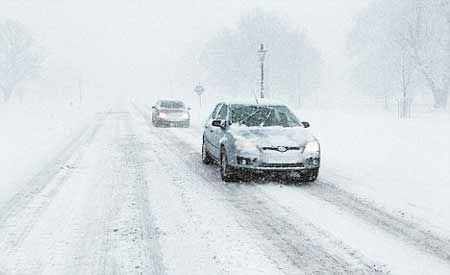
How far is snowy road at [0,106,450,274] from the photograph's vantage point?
470 cm

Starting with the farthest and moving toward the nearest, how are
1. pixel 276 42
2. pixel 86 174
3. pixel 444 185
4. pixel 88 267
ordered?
1. pixel 276 42
2. pixel 86 174
3. pixel 444 185
4. pixel 88 267

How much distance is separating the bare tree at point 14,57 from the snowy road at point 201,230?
62.2m

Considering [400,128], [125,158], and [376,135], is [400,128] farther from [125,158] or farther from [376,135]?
[125,158]

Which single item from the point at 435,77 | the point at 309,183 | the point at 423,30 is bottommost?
the point at 309,183

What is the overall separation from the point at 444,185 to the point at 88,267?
6.59 metres

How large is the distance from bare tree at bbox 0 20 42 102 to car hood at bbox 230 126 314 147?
63457 millimetres

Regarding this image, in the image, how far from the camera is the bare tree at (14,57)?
66.0 m

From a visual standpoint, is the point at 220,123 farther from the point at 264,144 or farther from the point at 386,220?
the point at 386,220

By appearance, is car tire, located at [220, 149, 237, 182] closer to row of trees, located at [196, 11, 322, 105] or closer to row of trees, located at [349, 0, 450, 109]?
row of trees, located at [349, 0, 450, 109]

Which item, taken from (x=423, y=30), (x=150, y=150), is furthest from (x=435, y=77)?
(x=150, y=150)

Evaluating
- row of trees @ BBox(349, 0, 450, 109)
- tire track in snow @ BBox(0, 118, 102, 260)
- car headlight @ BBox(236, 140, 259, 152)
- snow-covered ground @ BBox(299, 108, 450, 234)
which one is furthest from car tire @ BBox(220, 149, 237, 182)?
row of trees @ BBox(349, 0, 450, 109)

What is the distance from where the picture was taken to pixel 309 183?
9.08 meters

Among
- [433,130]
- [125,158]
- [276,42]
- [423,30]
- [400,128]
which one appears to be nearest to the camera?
[125,158]

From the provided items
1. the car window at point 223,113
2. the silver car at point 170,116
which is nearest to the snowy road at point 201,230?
the car window at point 223,113
